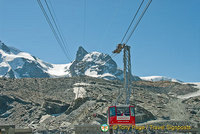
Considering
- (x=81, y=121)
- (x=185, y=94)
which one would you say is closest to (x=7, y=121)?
(x=81, y=121)

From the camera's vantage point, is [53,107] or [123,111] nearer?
[123,111]

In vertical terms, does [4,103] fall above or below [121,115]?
above

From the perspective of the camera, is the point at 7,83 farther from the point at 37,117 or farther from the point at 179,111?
the point at 179,111

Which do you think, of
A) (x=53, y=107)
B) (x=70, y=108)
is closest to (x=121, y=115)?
(x=70, y=108)

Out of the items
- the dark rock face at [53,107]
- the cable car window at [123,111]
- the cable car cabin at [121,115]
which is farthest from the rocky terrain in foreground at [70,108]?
the cable car window at [123,111]

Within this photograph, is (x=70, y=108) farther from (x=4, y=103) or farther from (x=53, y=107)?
(x=4, y=103)

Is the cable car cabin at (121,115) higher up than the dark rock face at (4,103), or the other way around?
the dark rock face at (4,103)

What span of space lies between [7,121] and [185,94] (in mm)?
78754

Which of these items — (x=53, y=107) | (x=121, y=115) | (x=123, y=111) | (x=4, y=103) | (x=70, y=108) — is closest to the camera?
(x=121, y=115)

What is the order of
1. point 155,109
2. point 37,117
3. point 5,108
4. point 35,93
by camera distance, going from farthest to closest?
1. point 35,93
2. point 5,108
3. point 37,117
4. point 155,109

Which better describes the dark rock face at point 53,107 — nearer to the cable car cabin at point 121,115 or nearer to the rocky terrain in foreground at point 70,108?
the rocky terrain in foreground at point 70,108

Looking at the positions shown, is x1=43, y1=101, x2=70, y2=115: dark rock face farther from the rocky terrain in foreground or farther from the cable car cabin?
the cable car cabin

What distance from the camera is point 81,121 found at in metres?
44.5

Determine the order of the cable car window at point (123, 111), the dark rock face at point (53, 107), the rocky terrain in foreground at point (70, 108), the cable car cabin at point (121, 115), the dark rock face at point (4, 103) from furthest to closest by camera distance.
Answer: the dark rock face at point (4, 103) < the dark rock face at point (53, 107) < the rocky terrain in foreground at point (70, 108) < the cable car window at point (123, 111) < the cable car cabin at point (121, 115)
